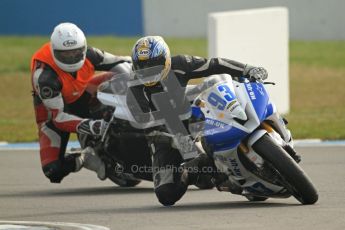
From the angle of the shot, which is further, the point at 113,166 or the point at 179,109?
the point at 113,166

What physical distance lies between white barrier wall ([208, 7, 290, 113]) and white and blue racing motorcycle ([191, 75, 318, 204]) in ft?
25.7

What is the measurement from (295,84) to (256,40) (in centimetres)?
658

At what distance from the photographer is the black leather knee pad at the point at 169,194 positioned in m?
9.79

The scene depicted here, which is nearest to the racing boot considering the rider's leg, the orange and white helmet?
the orange and white helmet

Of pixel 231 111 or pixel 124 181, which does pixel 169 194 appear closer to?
pixel 231 111

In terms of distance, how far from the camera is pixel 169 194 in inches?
385

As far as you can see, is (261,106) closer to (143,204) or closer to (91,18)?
(143,204)

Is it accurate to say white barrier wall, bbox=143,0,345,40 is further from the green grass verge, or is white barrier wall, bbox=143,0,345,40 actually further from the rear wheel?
the rear wheel

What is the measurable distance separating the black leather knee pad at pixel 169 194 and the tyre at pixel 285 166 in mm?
1099

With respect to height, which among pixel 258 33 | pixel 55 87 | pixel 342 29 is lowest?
pixel 342 29

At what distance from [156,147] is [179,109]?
1.37 feet

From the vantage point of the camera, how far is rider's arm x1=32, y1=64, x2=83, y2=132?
11578 millimetres

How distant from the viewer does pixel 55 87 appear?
11.6 meters

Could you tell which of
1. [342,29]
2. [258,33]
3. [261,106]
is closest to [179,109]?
[261,106]
